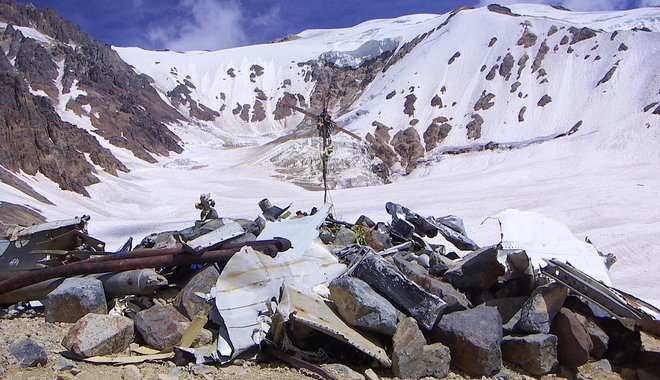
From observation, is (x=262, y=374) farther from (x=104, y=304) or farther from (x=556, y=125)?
(x=556, y=125)

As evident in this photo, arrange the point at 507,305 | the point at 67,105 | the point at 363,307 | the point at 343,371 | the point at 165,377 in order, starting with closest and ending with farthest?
the point at 165,377 < the point at 343,371 < the point at 363,307 < the point at 507,305 < the point at 67,105

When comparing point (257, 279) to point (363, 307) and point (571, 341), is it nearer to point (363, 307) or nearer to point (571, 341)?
point (363, 307)

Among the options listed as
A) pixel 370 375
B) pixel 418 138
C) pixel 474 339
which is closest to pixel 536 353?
pixel 474 339

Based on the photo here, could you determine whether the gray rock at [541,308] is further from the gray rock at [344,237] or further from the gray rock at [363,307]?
the gray rock at [344,237]

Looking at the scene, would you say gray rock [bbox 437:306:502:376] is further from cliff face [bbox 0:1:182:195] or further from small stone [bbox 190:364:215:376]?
cliff face [bbox 0:1:182:195]

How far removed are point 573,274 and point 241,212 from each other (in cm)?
1901

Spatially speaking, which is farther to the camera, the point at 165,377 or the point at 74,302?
the point at 74,302

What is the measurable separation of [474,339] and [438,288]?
2.45 ft

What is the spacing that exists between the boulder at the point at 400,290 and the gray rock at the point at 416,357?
0.21 metres

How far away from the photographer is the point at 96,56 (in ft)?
218

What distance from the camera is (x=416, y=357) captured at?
4.31 m

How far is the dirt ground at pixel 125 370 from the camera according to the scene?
3.67 m

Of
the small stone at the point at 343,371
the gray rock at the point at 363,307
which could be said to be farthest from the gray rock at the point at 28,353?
the gray rock at the point at 363,307

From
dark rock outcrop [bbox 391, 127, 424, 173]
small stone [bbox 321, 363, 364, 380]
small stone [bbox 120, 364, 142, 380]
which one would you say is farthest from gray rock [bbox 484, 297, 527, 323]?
dark rock outcrop [bbox 391, 127, 424, 173]
